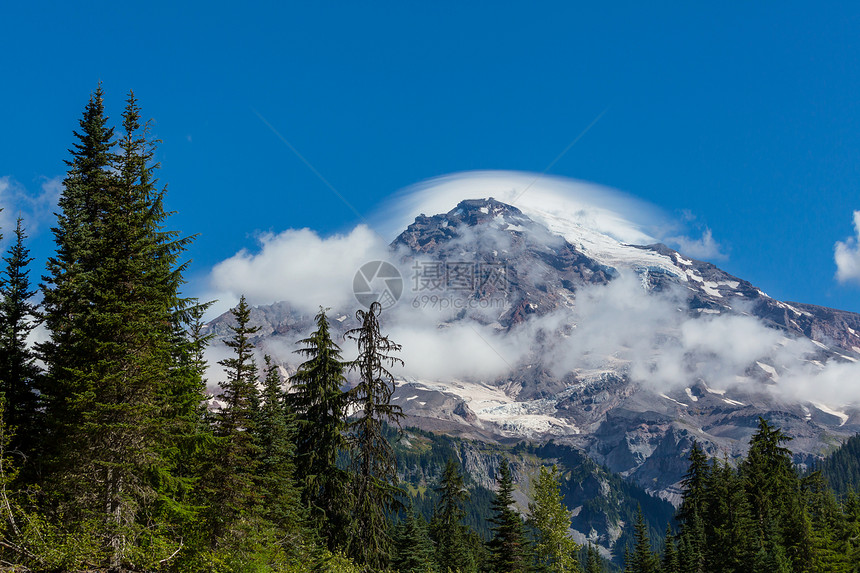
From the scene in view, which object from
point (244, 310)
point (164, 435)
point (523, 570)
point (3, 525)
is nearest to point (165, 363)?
point (164, 435)

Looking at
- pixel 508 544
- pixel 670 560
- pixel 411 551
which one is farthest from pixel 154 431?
pixel 670 560

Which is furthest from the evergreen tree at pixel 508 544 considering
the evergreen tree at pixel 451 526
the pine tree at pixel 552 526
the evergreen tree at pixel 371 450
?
the evergreen tree at pixel 451 526

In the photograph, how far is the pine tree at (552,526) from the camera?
168 ft

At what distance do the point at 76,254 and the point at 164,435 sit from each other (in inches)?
354

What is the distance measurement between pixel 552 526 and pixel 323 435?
78.2ft

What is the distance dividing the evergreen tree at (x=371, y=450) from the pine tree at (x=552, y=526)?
22.8 metres

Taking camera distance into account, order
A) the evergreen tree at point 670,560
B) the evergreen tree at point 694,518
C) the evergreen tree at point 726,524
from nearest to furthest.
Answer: the evergreen tree at point 726,524
the evergreen tree at point 694,518
the evergreen tree at point 670,560

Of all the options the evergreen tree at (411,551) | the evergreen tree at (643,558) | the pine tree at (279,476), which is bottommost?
the evergreen tree at (643,558)

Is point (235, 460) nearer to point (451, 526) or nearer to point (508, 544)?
point (508, 544)

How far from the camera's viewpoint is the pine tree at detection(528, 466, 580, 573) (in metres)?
51.3

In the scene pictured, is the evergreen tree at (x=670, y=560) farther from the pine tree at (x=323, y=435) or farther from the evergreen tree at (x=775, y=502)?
the pine tree at (x=323, y=435)

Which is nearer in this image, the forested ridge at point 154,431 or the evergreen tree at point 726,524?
the forested ridge at point 154,431

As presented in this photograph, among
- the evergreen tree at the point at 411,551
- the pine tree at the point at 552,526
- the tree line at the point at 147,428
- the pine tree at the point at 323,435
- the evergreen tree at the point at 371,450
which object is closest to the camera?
the tree line at the point at 147,428

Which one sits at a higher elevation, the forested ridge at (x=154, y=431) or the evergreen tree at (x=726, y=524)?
the forested ridge at (x=154, y=431)
